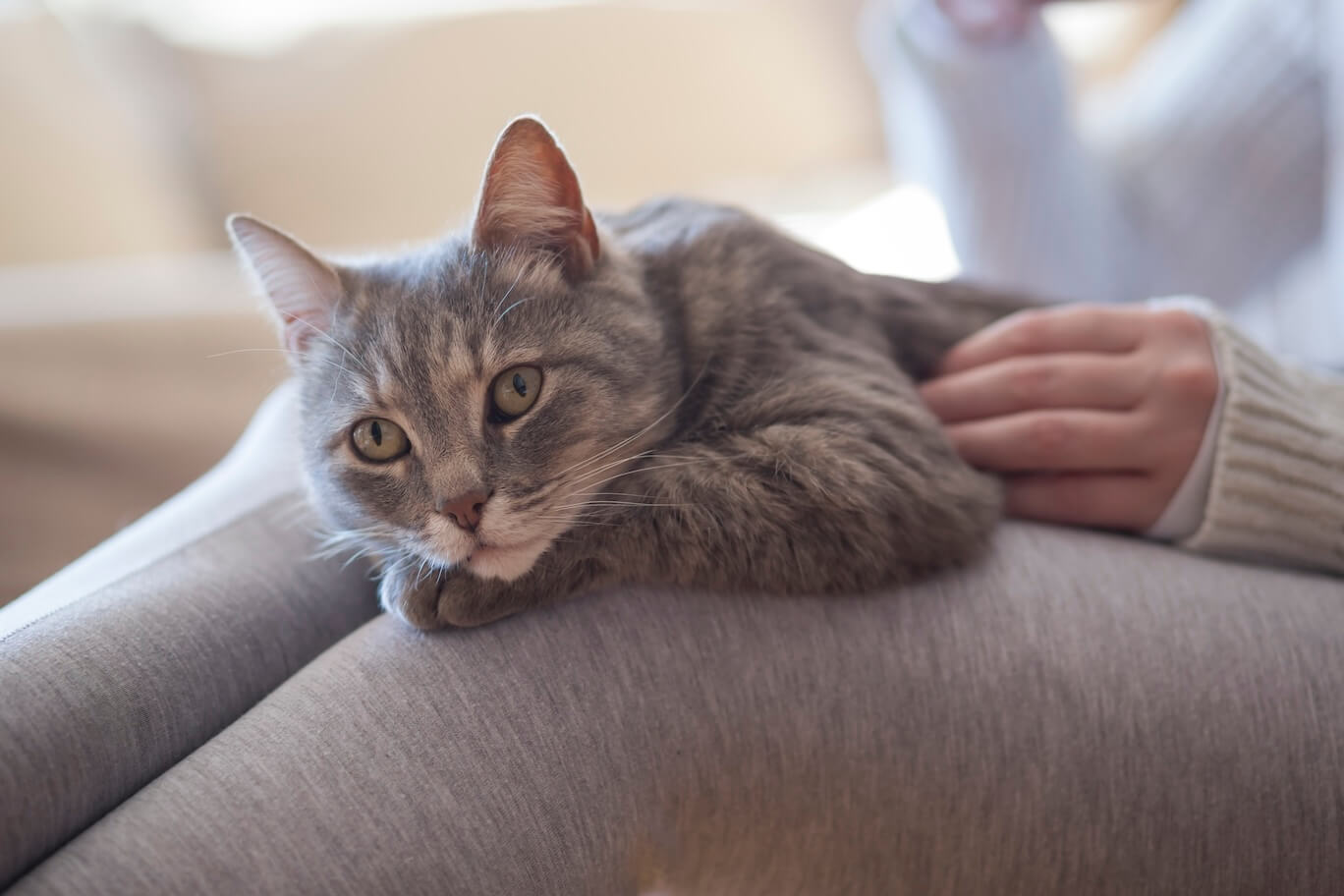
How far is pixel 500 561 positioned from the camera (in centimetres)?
87

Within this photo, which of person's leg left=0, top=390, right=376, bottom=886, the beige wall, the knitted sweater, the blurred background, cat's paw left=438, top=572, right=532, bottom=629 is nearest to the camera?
person's leg left=0, top=390, right=376, bottom=886

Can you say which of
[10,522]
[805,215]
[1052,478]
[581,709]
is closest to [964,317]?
[1052,478]

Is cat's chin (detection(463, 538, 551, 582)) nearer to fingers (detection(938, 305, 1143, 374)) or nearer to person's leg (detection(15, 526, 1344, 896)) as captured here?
person's leg (detection(15, 526, 1344, 896))

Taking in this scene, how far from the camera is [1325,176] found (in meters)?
1.66

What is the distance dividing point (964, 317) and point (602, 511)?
0.67 metres

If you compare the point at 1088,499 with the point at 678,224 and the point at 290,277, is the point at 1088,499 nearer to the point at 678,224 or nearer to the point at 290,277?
the point at 678,224

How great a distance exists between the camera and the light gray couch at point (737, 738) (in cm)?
73

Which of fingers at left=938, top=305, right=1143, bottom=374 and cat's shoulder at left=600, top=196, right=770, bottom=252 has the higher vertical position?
cat's shoulder at left=600, top=196, right=770, bottom=252

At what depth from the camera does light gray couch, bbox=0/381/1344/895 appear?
734mm

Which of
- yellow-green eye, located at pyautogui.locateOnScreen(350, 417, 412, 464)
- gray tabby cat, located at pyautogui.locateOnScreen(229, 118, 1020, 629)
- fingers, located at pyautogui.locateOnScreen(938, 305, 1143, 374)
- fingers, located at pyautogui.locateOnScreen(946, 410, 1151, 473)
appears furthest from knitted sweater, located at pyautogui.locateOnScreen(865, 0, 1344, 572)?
yellow-green eye, located at pyautogui.locateOnScreen(350, 417, 412, 464)

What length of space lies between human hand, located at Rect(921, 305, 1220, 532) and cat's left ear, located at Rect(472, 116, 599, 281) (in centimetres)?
49

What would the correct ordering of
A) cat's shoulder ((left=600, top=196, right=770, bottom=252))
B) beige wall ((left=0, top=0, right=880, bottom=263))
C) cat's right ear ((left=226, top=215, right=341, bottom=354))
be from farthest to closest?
beige wall ((left=0, top=0, right=880, bottom=263)) → cat's shoulder ((left=600, top=196, right=770, bottom=252)) → cat's right ear ((left=226, top=215, right=341, bottom=354))

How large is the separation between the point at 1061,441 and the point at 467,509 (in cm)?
70

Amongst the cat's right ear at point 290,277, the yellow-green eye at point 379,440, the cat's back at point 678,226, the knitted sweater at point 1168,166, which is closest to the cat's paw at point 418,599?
the yellow-green eye at point 379,440
